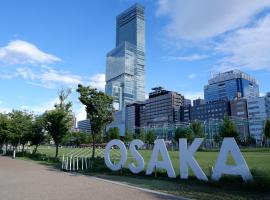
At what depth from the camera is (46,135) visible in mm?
39500

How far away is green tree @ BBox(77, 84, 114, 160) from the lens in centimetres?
2856

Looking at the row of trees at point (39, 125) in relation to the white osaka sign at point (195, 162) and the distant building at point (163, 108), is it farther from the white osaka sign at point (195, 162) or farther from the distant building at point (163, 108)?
the distant building at point (163, 108)

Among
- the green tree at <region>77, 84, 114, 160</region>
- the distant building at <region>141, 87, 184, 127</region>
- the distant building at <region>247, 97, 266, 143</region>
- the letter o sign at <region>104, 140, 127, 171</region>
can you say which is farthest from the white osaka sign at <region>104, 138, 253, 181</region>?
the distant building at <region>141, 87, 184, 127</region>

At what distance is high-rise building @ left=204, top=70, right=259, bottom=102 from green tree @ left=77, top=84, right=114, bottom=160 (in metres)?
159

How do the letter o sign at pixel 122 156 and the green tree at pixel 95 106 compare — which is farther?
the green tree at pixel 95 106

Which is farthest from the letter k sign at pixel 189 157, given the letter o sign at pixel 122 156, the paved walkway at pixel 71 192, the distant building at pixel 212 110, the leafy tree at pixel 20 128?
the distant building at pixel 212 110

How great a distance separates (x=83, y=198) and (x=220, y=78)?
190 metres

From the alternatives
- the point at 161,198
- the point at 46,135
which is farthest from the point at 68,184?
the point at 46,135

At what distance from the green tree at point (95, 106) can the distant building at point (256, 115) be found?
116 m

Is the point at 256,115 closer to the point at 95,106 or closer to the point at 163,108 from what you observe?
the point at 163,108

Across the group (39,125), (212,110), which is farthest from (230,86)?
(39,125)

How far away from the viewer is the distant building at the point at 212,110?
157 metres

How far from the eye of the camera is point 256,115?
141750 millimetres

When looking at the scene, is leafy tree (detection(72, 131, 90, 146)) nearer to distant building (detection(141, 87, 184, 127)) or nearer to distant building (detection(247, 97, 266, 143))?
distant building (detection(141, 87, 184, 127))
